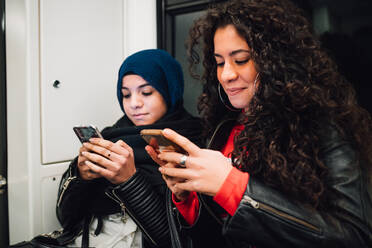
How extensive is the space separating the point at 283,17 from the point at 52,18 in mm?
1249

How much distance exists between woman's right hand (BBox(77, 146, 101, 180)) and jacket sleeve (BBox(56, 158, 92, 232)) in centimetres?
3

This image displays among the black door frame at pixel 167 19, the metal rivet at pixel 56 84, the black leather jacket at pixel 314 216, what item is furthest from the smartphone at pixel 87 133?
the black door frame at pixel 167 19

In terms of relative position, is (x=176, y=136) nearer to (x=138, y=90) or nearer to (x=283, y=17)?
(x=283, y=17)

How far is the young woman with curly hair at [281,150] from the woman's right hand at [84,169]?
45 centimetres

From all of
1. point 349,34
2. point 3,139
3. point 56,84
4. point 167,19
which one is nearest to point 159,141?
point 56,84

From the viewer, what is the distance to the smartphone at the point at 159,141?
0.87 meters

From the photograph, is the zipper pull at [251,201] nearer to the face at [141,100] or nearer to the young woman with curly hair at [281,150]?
the young woman with curly hair at [281,150]

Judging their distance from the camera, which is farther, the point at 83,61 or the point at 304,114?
the point at 83,61

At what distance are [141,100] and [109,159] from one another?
401 mm

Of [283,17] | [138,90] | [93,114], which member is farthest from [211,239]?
[93,114]

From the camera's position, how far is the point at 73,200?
132 cm

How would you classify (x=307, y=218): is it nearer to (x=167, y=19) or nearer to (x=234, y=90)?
(x=234, y=90)

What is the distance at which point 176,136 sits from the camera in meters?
0.83

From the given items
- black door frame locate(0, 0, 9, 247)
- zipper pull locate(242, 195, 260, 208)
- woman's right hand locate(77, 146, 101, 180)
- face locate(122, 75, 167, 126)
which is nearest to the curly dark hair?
zipper pull locate(242, 195, 260, 208)
